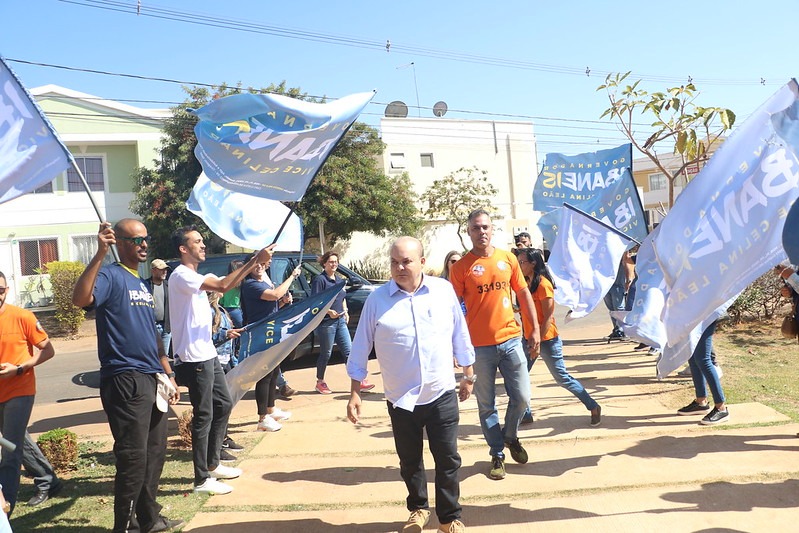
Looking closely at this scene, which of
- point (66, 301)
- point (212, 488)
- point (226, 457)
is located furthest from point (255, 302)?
point (66, 301)

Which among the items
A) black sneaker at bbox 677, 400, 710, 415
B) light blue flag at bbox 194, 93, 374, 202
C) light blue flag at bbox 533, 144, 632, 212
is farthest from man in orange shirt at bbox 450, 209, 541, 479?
light blue flag at bbox 533, 144, 632, 212

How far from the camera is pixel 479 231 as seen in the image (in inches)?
206

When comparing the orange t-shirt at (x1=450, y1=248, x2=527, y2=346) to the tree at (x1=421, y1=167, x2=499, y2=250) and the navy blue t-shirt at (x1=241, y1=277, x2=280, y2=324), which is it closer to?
the navy blue t-shirt at (x1=241, y1=277, x2=280, y2=324)

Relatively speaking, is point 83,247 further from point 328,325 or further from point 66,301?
point 328,325

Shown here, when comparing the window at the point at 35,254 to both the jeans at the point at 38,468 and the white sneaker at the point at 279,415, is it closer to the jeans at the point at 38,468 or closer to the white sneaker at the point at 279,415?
the white sneaker at the point at 279,415

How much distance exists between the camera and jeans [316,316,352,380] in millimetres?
8562

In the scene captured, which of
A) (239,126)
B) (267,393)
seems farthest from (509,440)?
(239,126)

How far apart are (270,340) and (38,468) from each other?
6.75 feet

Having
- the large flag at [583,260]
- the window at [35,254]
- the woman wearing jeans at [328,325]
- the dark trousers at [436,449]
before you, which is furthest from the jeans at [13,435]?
the window at [35,254]

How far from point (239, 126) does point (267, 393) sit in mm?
2707

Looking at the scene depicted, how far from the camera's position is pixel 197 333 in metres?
4.98

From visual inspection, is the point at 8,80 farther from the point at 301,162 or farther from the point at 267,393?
the point at 267,393

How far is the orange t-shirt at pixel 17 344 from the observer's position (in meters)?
4.55

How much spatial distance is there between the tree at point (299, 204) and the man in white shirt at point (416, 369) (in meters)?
19.2
